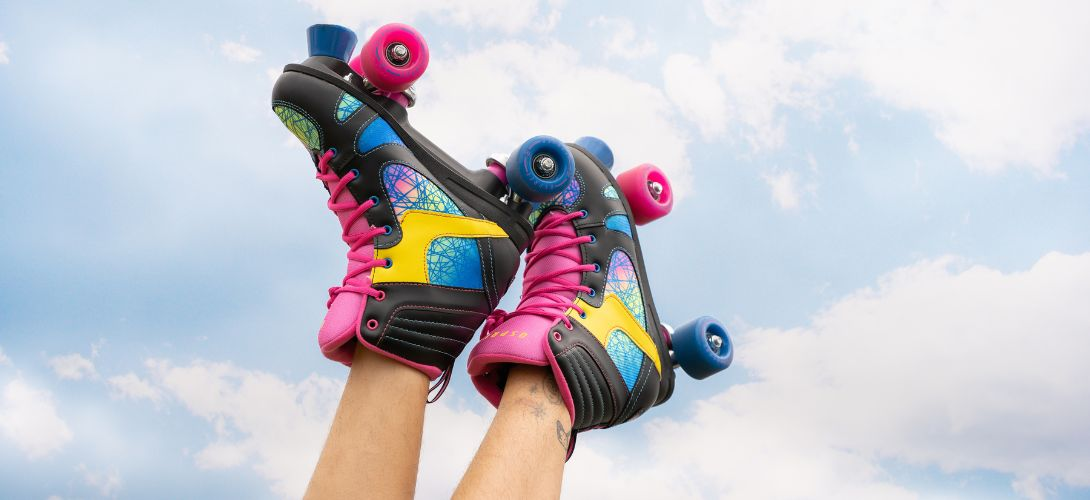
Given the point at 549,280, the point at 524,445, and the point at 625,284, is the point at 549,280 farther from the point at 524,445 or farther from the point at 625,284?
the point at 524,445

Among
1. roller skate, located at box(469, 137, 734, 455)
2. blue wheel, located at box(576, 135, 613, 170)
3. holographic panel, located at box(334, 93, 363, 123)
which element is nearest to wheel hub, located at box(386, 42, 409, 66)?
holographic panel, located at box(334, 93, 363, 123)

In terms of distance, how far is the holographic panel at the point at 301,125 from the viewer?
2383mm

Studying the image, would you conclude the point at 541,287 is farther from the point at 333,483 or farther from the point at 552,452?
the point at 333,483

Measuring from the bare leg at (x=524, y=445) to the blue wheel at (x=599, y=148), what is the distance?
86 centimetres

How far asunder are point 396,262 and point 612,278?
0.65 m

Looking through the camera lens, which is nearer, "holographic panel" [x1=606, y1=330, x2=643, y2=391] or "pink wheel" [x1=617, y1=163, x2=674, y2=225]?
"holographic panel" [x1=606, y1=330, x2=643, y2=391]

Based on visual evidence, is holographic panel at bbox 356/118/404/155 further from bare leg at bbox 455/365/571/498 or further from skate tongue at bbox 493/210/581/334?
bare leg at bbox 455/365/571/498

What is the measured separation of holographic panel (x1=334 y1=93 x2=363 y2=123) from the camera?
7.77ft

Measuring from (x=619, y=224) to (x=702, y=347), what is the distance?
1.44 feet

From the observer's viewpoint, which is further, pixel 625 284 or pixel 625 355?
pixel 625 284

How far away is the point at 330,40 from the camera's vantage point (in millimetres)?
2467

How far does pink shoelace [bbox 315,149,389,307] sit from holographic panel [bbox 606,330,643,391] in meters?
0.64

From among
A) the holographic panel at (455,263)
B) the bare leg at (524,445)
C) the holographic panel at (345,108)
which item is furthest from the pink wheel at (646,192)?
the holographic panel at (345,108)

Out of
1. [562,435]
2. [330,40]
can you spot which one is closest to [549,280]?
[562,435]
